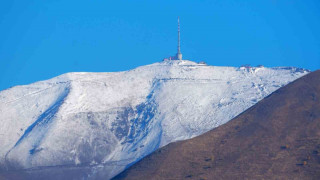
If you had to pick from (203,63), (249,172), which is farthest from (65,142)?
(249,172)

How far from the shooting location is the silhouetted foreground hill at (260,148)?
41781 millimetres

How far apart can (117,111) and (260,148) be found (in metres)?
53.2

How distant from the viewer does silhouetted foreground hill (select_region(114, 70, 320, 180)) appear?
41781 millimetres

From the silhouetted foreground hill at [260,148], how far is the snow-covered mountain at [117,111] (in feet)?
101

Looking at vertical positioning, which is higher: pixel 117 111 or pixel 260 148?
pixel 117 111

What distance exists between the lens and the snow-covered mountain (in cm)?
8462

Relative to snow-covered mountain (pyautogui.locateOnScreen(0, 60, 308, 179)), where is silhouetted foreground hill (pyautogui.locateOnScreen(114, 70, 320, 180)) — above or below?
below

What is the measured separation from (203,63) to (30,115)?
32.9m

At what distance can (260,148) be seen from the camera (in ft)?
145

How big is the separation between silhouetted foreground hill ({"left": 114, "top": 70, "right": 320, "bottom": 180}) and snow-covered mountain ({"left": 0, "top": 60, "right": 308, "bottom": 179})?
30.7 metres

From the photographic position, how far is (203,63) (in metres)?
110

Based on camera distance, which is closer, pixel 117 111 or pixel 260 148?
pixel 260 148

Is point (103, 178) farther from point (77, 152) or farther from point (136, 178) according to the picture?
point (136, 178)

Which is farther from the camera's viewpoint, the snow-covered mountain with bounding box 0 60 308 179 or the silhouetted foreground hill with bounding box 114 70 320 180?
the snow-covered mountain with bounding box 0 60 308 179
